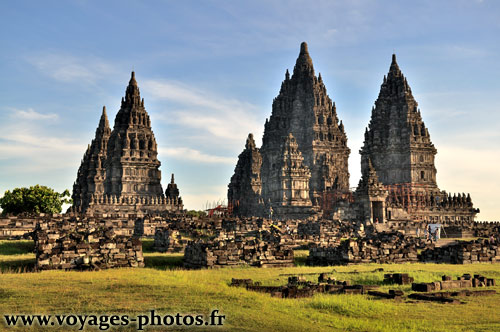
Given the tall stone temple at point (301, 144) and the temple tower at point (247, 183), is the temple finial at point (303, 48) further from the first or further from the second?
the temple tower at point (247, 183)

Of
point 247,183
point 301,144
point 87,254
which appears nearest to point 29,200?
point 247,183

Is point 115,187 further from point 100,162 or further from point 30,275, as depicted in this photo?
point 30,275

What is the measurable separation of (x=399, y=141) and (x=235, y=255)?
76.9 metres

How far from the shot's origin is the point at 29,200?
77812 millimetres

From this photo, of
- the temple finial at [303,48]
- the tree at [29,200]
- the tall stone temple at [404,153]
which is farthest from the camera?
the temple finial at [303,48]

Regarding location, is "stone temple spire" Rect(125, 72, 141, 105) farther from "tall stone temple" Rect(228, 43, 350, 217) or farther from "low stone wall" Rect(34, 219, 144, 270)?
"low stone wall" Rect(34, 219, 144, 270)

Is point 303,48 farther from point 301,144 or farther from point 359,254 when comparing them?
point 359,254

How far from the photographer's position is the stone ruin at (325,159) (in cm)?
8738

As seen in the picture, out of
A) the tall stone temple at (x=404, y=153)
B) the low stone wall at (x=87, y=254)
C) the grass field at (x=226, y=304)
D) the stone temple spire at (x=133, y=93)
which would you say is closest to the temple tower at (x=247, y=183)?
the tall stone temple at (x=404, y=153)

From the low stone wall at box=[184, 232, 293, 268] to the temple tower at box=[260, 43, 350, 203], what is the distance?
67786 millimetres

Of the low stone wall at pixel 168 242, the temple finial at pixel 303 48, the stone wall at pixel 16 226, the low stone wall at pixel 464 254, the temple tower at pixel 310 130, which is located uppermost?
the temple finial at pixel 303 48

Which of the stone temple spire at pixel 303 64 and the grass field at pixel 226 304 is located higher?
the stone temple spire at pixel 303 64

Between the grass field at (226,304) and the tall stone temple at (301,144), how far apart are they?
7101 centimetres

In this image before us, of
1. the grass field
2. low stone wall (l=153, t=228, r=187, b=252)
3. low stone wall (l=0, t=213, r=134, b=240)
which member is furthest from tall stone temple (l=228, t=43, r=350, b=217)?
the grass field
